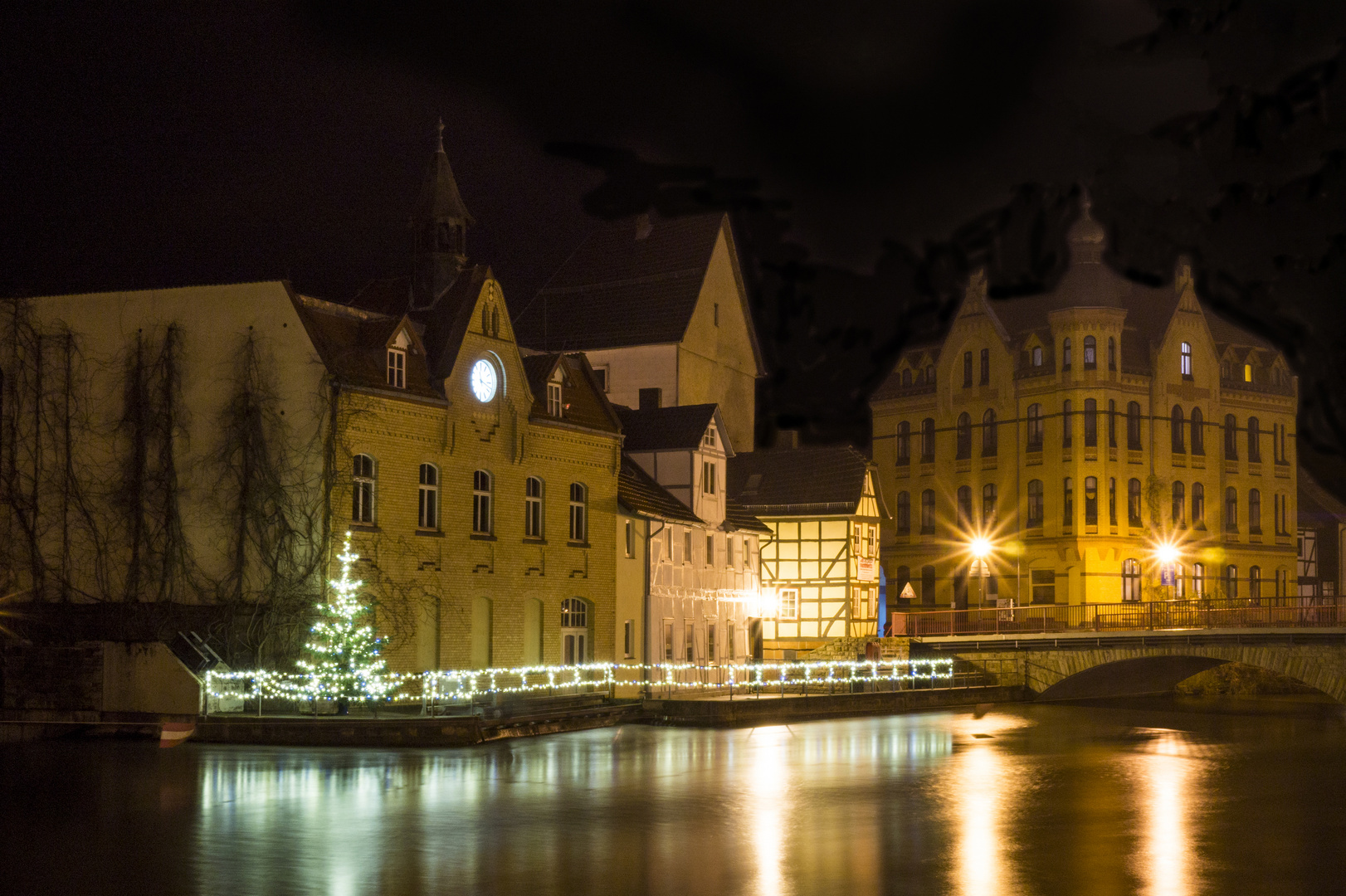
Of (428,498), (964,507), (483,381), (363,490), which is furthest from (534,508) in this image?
(964,507)

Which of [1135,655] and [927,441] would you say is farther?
[927,441]

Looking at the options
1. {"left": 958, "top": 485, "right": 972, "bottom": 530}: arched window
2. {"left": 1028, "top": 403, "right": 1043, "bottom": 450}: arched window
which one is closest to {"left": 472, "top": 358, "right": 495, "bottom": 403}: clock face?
{"left": 1028, "top": 403, "right": 1043, "bottom": 450}: arched window

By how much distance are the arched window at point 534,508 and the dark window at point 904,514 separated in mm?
32926

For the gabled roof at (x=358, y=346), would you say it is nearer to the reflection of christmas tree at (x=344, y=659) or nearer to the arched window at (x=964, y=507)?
the reflection of christmas tree at (x=344, y=659)

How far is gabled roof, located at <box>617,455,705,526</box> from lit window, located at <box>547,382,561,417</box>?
2.89 meters

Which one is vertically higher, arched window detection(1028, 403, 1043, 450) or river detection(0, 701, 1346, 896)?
arched window detection(1028, 403, 1043, 450)

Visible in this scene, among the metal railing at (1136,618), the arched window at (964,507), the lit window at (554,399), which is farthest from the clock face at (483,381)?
the arched window at (964,507)

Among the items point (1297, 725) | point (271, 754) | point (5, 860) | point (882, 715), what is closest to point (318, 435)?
point (271, 754)

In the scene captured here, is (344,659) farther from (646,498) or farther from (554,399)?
(646,498)

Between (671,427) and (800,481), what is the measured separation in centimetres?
987

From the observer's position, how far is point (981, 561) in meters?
65.4

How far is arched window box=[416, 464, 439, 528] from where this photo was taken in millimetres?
34406

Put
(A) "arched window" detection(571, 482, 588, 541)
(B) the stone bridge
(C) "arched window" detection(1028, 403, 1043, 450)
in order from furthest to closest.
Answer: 1. (C) "arched window" detection(1028, 403, 1043, 450)
2. (B) the stone bridge
3. (A) "arched window" detection(571, 482, 588, 541)

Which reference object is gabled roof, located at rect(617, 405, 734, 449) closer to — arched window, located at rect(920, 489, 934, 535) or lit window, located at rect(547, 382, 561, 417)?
lit window, located at rect(547, 382, 561, 417)
